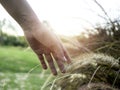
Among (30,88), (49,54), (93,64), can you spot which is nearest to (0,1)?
(49,54)

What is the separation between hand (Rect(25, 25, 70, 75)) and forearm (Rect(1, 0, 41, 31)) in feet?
0.10

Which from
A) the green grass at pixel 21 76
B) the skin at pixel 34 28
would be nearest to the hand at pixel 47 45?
the skin at pixel 34 28

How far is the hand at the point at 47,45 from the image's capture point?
1.44m

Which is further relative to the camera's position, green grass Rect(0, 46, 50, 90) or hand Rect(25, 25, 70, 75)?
green grass Rect(0, 46, 50, 90)

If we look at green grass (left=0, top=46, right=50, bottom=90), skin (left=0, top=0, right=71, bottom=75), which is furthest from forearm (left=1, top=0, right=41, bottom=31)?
green grass (left=0, top=46, right=50, bottom=90)

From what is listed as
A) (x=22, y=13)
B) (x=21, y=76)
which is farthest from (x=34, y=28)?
(x=21, y=76)

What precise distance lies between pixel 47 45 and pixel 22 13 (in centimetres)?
14

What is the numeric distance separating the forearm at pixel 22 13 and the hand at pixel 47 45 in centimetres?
3

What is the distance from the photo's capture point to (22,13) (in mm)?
1473

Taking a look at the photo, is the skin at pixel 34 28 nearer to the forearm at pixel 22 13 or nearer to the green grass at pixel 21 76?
the forearm at pixel 22 13

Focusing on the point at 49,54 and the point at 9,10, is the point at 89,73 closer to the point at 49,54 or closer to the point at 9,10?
the point at 49,54

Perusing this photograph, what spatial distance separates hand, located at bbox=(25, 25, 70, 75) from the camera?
1439 mm

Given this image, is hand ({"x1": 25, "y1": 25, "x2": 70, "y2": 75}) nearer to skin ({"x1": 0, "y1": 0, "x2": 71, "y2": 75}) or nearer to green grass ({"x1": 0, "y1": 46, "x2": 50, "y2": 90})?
skin ({"x1": 0, "y1": 0, "x2": 71, "y2": 75})

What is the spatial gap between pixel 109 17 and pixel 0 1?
800 mm
